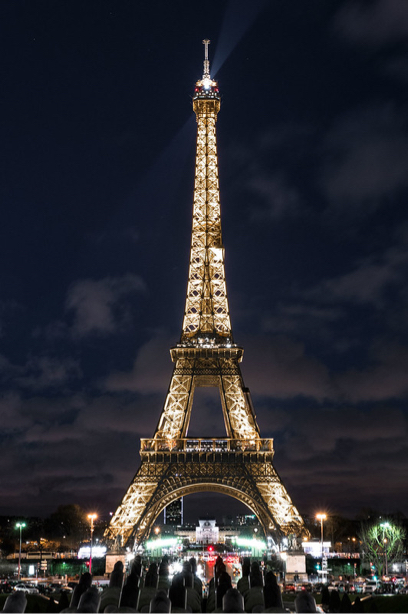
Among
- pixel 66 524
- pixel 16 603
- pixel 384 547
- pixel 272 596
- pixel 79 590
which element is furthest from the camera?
pixel 66 524

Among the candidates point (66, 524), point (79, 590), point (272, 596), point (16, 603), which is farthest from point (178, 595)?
point (66, 524)

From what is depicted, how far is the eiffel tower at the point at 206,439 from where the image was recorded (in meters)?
66.9

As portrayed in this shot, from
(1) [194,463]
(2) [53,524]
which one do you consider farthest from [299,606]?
(2) [53,524]

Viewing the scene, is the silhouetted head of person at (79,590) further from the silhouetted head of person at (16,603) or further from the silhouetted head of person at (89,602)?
the silhouetted head of person at (16,603)

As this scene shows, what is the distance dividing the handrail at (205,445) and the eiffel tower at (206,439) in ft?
0.36

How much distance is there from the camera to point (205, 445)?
71.4 meters

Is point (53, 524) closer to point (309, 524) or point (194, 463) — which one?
point (309, 524)

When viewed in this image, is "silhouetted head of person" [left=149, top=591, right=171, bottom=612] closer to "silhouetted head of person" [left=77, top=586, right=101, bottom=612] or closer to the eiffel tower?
"silhouetted head of person" [left=77, top=586, right=101, bottom=612]

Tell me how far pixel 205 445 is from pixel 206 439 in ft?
2.23

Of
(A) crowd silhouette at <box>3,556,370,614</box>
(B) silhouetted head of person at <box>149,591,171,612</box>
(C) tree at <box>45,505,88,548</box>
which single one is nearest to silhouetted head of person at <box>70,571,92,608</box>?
(A) crowd silhouette at <box>3,556,370,614</box>

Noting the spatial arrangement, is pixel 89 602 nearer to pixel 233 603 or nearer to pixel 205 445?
pixel 233 603

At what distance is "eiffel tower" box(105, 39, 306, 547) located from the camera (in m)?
66.9

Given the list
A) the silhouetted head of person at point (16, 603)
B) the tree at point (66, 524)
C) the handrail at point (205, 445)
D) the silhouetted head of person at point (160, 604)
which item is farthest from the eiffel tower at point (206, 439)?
the tree at point (66, 524)

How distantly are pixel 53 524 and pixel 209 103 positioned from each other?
10330 cm
